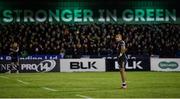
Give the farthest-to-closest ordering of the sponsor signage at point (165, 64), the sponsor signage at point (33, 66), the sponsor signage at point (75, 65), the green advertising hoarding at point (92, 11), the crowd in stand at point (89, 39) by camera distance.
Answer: the green advertising hoarding at point (92, 11) < the crowd in stand at point (89, 39) < the sponsor signage at point (165, 64) < the sponsor signage at point (75, 65) < the sponsor signage at point (33, 66)

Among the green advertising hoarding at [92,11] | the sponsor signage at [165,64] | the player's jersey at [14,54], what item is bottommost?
the sponsor signage at [165,64]

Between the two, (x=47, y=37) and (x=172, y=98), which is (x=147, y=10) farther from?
(x=172, y=98)

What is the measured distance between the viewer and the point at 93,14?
45.4m

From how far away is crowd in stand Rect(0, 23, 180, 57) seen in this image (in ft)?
117

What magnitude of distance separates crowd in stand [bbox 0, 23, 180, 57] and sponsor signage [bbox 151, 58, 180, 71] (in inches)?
50.3

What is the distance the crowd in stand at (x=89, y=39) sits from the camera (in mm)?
35531

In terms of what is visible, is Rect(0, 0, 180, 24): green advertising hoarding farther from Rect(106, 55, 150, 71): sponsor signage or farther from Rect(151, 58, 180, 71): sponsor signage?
Rect(151, 58, 180, 71): sponsor signage

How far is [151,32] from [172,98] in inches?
932

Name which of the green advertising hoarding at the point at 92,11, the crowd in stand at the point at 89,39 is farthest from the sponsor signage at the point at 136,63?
the green advertising hoarding at the point at 92,11

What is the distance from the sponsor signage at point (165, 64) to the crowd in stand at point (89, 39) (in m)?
1.28

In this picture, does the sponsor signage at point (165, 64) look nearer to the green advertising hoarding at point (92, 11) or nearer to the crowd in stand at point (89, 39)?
the crowd in stand at point (89, 39)

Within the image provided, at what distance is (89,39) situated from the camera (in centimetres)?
3653

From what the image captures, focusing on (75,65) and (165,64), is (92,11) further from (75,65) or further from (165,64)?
(165,64)

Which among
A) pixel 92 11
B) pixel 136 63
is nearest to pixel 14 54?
pixel 136 63
